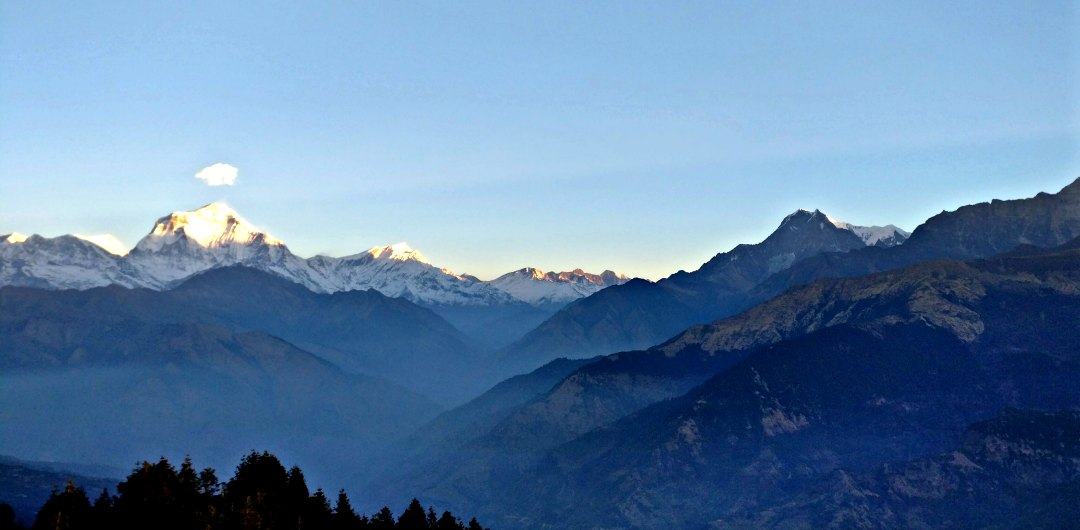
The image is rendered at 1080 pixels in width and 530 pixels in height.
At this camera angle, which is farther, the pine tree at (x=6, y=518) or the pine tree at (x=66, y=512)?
the pine tree at (x=6, y=518)

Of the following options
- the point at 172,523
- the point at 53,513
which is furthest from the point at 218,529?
the point at 53,513

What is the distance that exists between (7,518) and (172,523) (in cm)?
2009

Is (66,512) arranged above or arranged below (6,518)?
below

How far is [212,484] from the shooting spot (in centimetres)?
19975

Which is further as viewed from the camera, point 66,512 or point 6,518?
point 6,518

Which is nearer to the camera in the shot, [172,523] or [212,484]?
[172,523]

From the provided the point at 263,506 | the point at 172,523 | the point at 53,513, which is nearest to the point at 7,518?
the point at 53,513

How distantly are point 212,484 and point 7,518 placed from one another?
3108cm

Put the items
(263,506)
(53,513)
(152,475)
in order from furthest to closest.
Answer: (263,506) < (152,475) < (53,513)

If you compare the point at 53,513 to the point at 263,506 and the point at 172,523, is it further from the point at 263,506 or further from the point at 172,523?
the point at 263,506

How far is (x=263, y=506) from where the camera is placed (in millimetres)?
199500

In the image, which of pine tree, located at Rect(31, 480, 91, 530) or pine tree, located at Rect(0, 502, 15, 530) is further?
pine tree, located at Rect(0, 502, 15, 530)

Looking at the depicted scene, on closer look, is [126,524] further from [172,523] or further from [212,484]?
[212,484]

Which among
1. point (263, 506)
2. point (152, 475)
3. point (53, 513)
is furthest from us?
point (263, 506)
